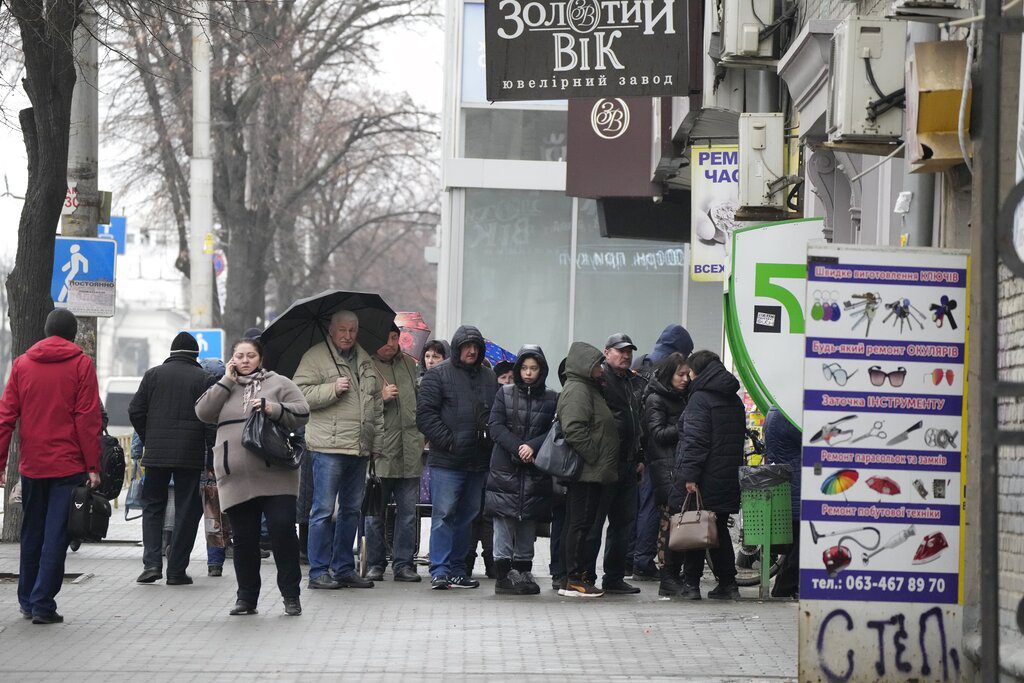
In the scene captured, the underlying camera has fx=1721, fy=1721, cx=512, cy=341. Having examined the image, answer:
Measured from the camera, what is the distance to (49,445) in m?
9.80

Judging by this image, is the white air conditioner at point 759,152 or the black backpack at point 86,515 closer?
the black backpack at point 86,515

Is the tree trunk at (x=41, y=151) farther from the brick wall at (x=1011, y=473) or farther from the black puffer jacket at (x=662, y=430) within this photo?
the brick wall at (x=1011, y=473)

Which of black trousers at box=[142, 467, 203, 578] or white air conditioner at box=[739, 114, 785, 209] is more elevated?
white air conditioner at box=[739, 114, 785, 209]

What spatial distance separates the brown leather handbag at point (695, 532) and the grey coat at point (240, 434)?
2532 millimetres

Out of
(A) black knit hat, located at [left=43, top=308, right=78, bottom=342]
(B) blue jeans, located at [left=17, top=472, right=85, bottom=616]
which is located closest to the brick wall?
(B) blue jeans, located at [left=17, top=472, right=85, bottom=616]

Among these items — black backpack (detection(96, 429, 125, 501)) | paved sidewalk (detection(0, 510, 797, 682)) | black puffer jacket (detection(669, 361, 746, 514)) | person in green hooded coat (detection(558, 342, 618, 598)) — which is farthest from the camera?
black backpack (detection(96, 429, 125, 501))

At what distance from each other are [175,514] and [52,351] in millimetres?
2565

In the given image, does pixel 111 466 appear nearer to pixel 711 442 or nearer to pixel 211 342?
pixel 711 442

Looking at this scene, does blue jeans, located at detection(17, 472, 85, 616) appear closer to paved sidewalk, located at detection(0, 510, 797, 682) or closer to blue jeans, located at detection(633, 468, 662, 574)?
paved sidewalk, located at detection(0, 510, 797, 682)

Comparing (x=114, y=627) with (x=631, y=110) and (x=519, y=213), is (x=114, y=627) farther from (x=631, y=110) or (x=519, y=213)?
(x=519, y=213)

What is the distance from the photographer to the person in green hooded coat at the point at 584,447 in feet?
37.3

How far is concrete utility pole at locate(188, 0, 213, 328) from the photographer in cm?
2584

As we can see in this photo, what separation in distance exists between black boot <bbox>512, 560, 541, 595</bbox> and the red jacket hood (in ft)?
11.3

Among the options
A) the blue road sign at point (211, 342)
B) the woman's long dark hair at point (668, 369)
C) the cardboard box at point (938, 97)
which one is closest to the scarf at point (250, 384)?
the woman's long dark hair at point (668, 369)
